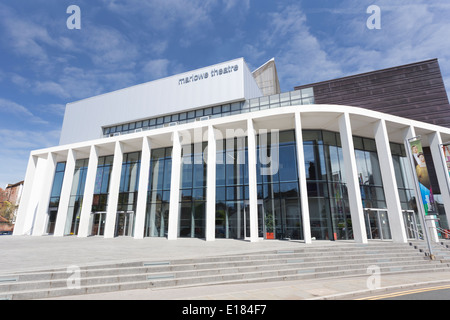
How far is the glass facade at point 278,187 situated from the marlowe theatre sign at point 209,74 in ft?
38.8

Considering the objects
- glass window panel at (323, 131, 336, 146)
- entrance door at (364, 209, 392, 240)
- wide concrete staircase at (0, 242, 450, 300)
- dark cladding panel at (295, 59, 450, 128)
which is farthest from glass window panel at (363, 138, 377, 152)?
wide concrete staircase at (0, 242, 450, 300)

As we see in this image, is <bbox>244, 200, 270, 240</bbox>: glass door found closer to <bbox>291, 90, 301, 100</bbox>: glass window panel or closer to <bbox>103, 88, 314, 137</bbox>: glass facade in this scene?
<bbox>103, 88, 314, 137</bbox>: glass facade

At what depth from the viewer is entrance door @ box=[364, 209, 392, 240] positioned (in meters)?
18.2

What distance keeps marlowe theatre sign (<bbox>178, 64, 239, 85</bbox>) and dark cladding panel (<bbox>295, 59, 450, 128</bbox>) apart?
11.6 m

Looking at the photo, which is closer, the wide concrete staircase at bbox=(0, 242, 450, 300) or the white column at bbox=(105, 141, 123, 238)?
the wide concrete staircase at bbox=(0, 242, 450, 300)

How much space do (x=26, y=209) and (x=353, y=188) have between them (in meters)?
29.9

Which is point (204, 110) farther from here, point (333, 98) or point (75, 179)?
point (75, 179)

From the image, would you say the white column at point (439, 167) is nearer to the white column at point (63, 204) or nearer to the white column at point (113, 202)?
the white column at point (113, 202)

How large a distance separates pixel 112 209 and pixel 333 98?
25.2 m

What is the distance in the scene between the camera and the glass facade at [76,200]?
80.2 feet

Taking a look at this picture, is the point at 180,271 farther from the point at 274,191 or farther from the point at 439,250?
the point at 439,250

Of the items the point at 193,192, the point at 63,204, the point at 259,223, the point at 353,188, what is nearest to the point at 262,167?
the point at 259,223

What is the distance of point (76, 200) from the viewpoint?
25.2 metres
